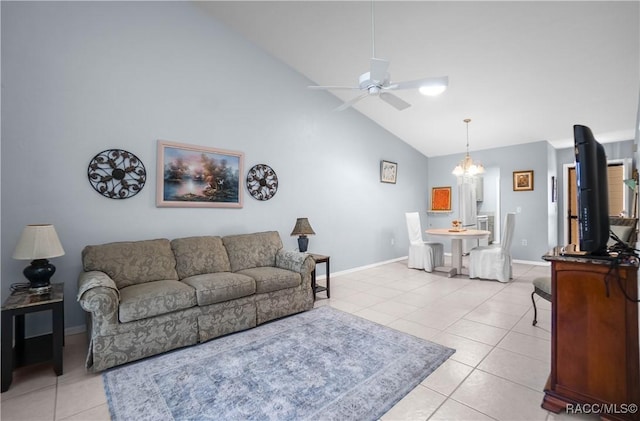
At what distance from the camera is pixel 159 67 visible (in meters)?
3.27

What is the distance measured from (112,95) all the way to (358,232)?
400 centimetres

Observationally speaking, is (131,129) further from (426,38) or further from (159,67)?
(426,38)

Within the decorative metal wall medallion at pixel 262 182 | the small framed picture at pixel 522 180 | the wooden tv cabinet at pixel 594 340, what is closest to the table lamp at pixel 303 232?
the decorative metal wall medallion at pixel 262 182

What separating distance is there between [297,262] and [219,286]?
0.96m

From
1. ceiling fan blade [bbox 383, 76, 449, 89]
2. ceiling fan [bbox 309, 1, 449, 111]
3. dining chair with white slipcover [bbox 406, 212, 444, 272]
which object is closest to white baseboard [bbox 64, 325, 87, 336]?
ceiling fan [bbox 309, 1, 449, 111]

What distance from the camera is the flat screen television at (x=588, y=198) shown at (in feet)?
5.38

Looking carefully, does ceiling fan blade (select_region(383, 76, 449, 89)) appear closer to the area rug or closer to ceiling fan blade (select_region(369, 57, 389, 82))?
ceiling fan blade (select_region(369, 57, 389, 82))

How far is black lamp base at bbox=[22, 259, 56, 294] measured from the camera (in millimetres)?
2230

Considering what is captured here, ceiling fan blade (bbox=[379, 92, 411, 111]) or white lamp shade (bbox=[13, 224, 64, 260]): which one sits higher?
ceiling fan blade (bbox=[379, 92, 411, 111])

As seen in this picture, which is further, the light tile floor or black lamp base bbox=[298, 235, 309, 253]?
black lamp base bbox=[298, 235, 309, 253]

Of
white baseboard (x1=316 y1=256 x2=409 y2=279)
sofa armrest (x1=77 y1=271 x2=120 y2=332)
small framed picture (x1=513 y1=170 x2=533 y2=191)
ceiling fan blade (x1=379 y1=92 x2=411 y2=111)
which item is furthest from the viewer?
small framed picture (x1=513 y1=170 x2=533 y2=191)

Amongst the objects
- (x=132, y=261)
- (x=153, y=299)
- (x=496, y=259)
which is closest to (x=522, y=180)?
(x=496, y=259)

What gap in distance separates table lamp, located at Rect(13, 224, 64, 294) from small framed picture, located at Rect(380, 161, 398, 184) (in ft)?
16.3
